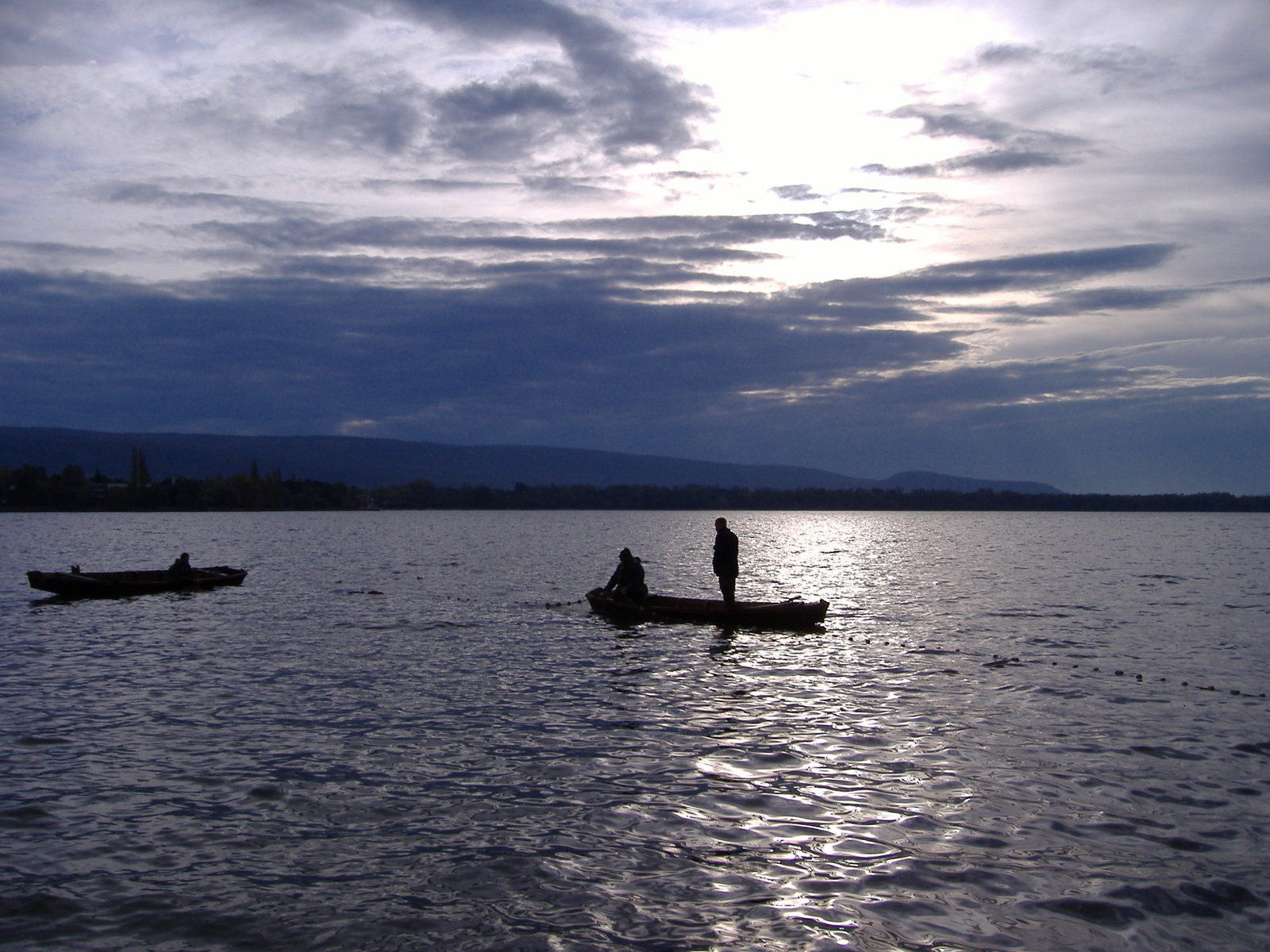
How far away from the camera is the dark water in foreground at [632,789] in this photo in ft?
29.8

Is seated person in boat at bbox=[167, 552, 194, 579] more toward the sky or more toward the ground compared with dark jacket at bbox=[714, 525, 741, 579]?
more toward the ground

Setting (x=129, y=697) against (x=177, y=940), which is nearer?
(x=177, y=940)

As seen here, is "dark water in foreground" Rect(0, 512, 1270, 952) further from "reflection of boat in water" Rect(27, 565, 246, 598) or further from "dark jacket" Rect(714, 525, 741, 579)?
"reflection of boat in water" Rect(27, 565, 246, 598)

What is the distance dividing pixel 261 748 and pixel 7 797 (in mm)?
3563

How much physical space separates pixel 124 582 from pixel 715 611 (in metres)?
30.6

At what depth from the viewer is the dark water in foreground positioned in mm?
9078

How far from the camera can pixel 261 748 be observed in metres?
15.3

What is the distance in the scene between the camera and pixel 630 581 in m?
33.4

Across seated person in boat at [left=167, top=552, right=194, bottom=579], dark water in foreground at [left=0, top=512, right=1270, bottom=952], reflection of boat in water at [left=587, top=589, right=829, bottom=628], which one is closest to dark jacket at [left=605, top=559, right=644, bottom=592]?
reflection of boat in water at [left=587, top=589, right=829, bottom=628]

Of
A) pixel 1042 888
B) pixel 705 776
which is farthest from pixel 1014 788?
pixel 705 776

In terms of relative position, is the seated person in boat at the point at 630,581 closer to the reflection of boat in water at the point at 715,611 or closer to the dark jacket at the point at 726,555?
the reflection of boat in water at the point at 715,611

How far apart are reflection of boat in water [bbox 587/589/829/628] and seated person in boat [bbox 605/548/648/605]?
0.26 metres

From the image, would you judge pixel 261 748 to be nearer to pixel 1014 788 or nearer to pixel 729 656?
pixel 1014 788

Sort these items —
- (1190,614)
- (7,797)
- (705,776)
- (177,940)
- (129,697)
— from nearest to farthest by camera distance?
(177,940) < (7,797) < (705,776) < (129,697) < (1190,614)
